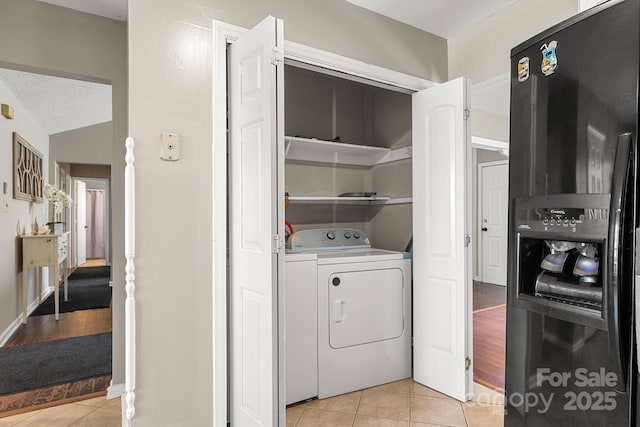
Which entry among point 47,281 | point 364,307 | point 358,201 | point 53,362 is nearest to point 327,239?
point 358,201

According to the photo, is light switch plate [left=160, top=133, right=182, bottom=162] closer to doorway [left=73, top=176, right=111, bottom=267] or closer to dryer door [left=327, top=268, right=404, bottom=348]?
dryer door [left=327, top=268, right=404, bottom=348]

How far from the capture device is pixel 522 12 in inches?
97.4

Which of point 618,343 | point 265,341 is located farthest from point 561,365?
point 265,341

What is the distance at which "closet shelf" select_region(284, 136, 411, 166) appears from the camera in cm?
304

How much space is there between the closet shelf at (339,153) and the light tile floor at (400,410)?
5.93ft

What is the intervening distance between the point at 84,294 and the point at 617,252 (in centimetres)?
675

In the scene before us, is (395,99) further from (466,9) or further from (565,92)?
(565,92)

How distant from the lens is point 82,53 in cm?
250

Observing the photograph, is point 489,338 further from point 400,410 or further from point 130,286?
point 130,286

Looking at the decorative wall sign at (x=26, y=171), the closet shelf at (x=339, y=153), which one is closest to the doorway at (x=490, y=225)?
the closet shelf at (x=339, y=153)

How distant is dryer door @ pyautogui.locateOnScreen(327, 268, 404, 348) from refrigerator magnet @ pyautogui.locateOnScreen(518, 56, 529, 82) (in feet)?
5.22

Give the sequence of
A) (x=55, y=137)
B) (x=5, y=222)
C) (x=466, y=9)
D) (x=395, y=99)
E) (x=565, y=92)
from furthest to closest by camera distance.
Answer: (x=55, y=137) < (x=5, y=222) < (x=395, y=99) < (x=466, y=9) < (x=565, y=92)

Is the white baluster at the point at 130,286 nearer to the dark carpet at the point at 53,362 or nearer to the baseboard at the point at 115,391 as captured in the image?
the baseboard at the point at 115,391

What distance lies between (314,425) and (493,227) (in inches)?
208
